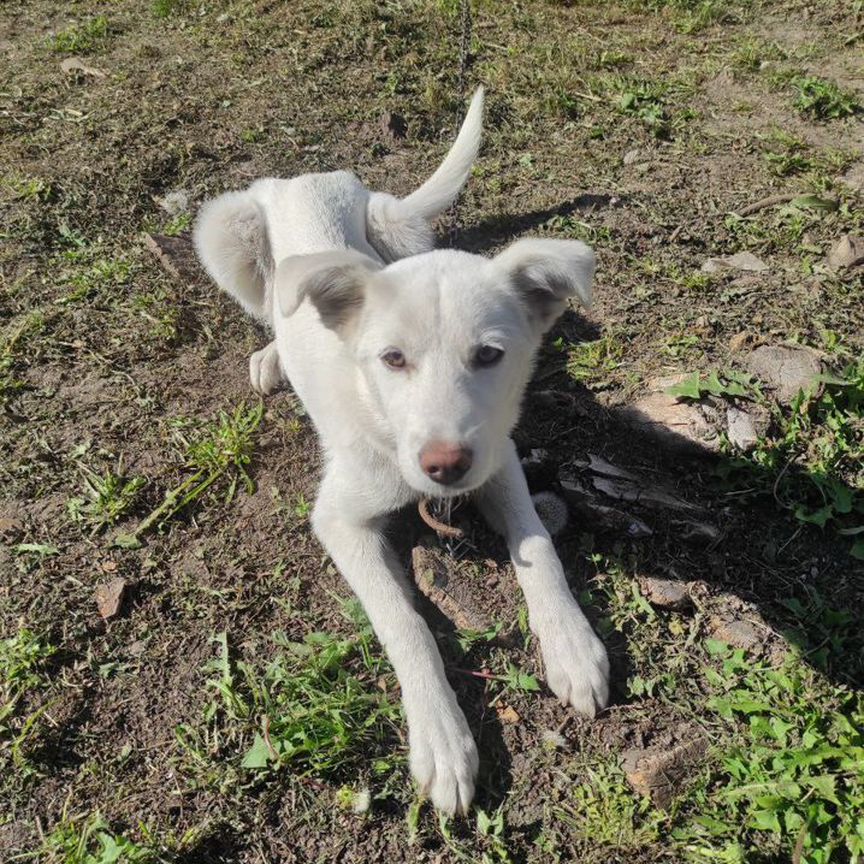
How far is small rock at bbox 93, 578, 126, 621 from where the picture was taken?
3.04 metres

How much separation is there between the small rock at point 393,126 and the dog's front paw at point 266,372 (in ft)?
8.46

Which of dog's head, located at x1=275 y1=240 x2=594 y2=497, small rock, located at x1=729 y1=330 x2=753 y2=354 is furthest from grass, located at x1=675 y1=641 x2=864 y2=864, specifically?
small rock, located at x1=729 y1=330 x2=753 y2=354

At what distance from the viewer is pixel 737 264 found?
14.6 feet

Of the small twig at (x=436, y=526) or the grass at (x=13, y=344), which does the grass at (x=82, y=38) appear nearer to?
the grass at (x=13, y=344)

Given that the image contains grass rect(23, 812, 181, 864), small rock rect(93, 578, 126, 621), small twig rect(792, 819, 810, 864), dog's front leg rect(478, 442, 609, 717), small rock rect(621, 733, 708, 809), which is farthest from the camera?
small rock rect(93, 578, 126, 621)

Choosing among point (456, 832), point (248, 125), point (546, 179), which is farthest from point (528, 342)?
point (248, 125)

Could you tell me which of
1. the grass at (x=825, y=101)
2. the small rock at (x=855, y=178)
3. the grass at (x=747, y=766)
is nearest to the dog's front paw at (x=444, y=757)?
the grass at (x=747, y=766)

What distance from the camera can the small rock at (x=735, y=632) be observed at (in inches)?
110

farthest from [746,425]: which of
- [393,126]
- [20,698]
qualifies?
[393,126]

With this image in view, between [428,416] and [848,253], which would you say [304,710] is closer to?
[428,416]

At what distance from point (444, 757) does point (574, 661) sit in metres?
0.57

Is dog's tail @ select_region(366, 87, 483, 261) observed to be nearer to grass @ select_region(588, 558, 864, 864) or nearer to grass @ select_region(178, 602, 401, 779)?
grass @ select_region(178, 602, 401, 779)

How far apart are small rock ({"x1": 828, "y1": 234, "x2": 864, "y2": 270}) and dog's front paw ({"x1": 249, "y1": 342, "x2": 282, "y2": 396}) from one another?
3166 millimetres

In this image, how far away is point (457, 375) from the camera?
252 cm
